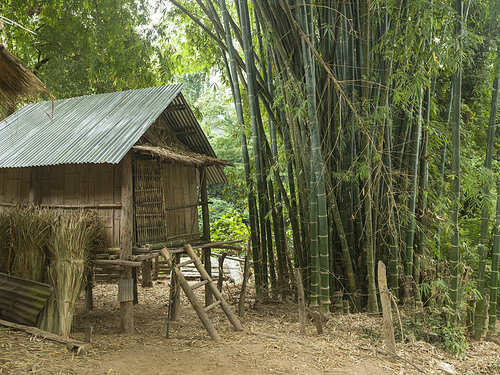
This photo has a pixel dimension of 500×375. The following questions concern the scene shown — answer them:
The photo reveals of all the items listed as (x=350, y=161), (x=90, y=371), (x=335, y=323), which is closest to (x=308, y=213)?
(x=350, y=161)

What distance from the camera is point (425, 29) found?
140 inches

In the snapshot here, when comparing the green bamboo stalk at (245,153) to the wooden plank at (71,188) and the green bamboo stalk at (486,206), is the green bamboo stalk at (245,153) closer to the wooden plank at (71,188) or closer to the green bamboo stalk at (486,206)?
the wooden plank at (71,188)

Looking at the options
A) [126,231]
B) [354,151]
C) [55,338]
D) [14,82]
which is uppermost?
[14,82]

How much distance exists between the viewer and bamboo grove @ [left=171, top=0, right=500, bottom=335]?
4492mm

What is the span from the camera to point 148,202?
5391 mm

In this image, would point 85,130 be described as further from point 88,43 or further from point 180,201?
point 88,43

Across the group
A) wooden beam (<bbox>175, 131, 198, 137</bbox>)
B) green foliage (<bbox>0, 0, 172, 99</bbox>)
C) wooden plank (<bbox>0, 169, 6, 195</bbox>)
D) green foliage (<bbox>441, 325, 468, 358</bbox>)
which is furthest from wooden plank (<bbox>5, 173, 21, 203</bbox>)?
green foliage (<bbox>441, 325, 468, 358</bbox>)

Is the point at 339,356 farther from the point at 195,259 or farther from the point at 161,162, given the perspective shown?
the point at 161,162

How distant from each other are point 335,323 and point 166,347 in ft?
6.74

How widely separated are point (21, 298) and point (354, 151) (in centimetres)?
454

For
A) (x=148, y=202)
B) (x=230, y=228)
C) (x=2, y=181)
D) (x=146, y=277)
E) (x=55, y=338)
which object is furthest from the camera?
(x=230, y=228)

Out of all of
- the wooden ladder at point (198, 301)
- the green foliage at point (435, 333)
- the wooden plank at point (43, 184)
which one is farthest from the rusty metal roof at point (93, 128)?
the green foliage at point (435, 333)

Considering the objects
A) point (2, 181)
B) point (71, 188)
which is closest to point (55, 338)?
point (71, 188)

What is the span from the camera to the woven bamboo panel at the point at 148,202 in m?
5.23
